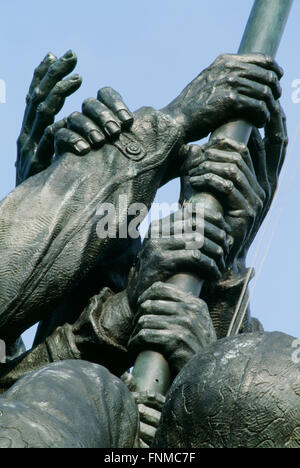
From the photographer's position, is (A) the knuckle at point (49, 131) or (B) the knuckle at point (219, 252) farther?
(A) the knuckle at point (49, 131)

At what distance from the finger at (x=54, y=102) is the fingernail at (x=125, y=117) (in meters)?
0.56

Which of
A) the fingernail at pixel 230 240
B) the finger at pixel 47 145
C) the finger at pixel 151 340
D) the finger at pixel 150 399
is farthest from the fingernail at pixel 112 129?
the finger at pixel 150 399

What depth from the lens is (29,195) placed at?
10.4 meters

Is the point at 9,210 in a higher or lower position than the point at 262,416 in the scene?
higher

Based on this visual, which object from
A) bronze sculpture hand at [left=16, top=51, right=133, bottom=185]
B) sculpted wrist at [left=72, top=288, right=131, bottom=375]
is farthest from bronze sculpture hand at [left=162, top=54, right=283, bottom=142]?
sculpted wrist at [left=72, top=288, right=131, bottom=375]

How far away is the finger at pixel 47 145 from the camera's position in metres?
11.0

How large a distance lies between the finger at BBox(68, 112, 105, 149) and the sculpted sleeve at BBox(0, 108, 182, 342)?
0.24 ft

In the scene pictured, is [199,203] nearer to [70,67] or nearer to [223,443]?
[70,67]

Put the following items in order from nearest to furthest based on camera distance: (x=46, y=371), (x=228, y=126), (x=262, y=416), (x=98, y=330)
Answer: (x=262, y=416)
(x=46, y=371)
(x=98, y=330)
(x=228, y=126)

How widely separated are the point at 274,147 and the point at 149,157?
99cm

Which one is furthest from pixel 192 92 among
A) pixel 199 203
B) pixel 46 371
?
pixel 46 371

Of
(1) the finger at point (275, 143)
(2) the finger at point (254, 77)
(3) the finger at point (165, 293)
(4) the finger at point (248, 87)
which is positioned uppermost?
(2) the finger at point (254, 77)

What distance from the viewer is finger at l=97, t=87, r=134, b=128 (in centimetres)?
1069

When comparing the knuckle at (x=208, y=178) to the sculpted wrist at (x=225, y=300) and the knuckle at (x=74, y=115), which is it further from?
the knuckle at (x=74, y=115)
